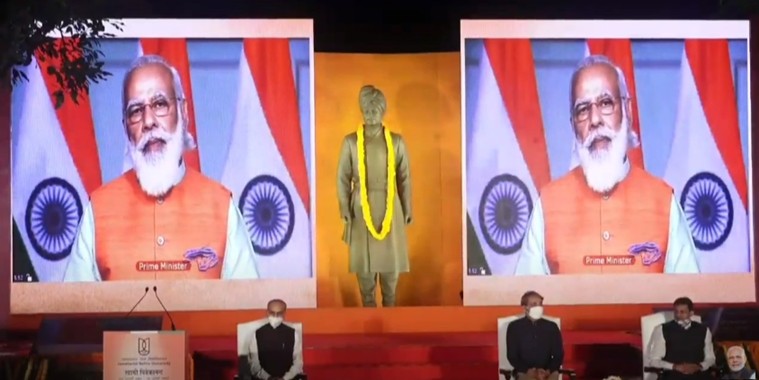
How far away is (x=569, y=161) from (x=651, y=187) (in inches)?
29.6

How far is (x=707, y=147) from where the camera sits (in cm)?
1195

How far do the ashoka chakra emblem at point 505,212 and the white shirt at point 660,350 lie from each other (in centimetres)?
248

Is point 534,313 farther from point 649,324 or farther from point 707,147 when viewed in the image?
point 707,147

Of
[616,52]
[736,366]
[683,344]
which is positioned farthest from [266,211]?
[736,366]

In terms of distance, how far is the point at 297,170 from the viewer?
463 inches

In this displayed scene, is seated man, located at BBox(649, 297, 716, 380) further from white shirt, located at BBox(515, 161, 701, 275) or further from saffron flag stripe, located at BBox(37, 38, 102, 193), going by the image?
saffron flag stripe, located at BBox(37, 38, 102, 193)

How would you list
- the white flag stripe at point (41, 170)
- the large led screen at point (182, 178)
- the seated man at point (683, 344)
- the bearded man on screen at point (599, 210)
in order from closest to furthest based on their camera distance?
the seated man at point (683, 344)
the white flag stripe at point (41, 170)
the large led screen at point (182, 178)
the bearded man on screen at point (599, 210)

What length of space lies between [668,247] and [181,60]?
177 inches

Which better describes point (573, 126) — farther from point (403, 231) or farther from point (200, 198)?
point (200, 198)

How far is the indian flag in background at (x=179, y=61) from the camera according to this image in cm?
1168

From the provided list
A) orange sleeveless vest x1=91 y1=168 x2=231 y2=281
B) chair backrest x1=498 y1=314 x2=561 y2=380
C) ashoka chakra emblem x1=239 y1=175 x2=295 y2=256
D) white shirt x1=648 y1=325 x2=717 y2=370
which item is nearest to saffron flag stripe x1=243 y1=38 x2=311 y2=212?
ashoka chakra emblem x1=239 y1=175 x2=295 y2=256

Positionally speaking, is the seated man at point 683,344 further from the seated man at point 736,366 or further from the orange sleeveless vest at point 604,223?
the orange sleeveless vest at point 604,223

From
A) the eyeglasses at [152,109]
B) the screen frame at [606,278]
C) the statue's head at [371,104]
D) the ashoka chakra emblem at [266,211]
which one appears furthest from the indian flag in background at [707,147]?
the eyeglasses at [152,109]

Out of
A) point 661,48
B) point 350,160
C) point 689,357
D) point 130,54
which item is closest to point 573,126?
point 661,48
